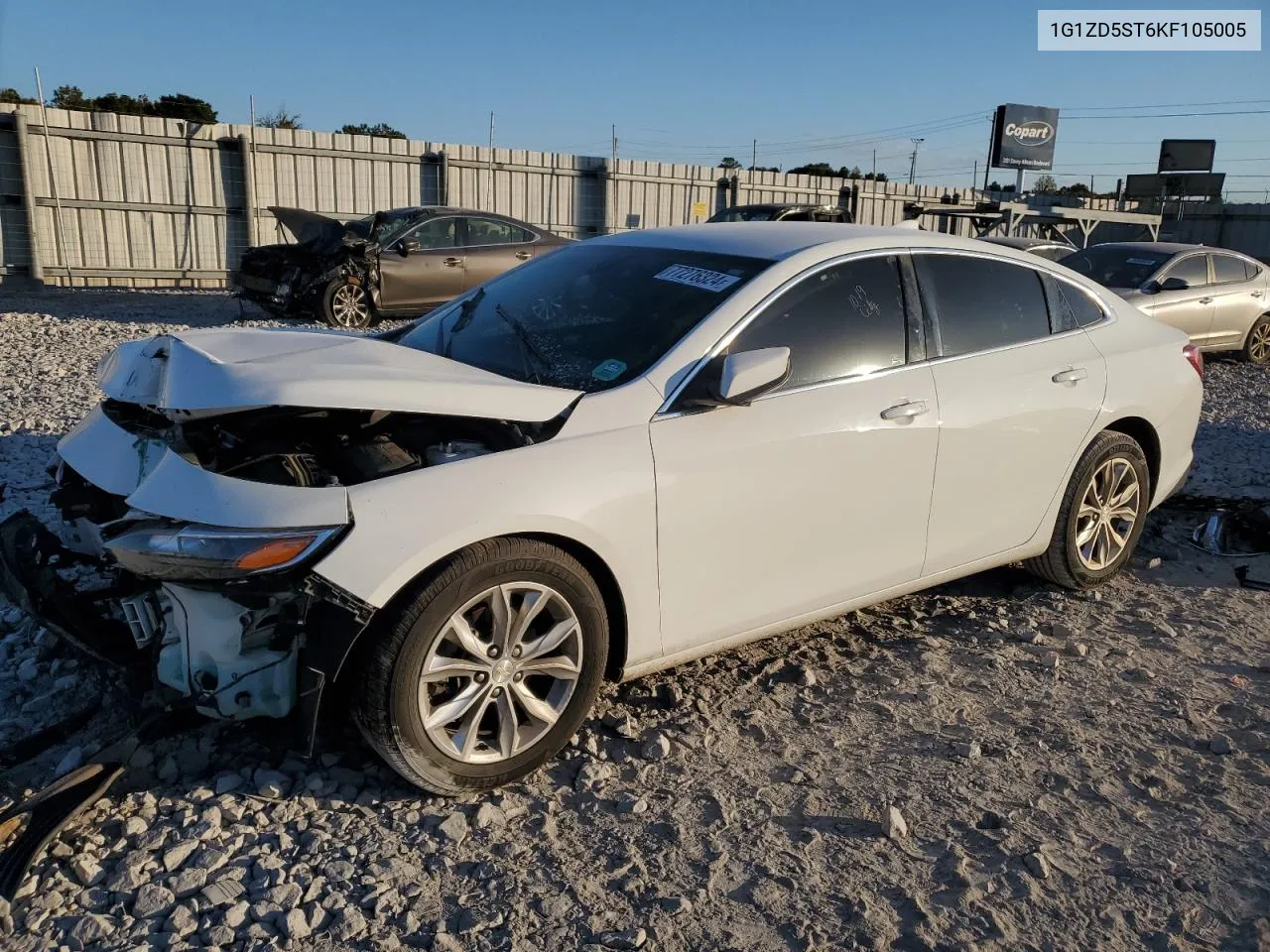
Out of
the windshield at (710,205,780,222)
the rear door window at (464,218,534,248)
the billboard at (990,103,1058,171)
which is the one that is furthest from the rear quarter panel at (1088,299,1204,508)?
the billboard at (990,103,1058,171)

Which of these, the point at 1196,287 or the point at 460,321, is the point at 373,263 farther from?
the point at 1196,287

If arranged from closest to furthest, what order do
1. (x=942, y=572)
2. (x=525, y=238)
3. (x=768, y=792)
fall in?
(x=768, y=792) → (x=942, y=572) → (x=525, y=238)

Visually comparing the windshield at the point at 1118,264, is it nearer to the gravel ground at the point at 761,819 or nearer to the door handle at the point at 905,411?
the gravel ground at the point at 761,819

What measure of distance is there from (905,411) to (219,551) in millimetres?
2423

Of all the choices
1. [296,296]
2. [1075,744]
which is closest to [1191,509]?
[1075,744]

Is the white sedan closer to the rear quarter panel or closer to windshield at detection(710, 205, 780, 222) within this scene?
the rear quarter panel

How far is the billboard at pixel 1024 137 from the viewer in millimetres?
31375

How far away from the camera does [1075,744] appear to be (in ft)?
11.5

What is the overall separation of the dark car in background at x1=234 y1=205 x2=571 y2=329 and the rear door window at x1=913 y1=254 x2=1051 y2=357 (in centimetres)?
912

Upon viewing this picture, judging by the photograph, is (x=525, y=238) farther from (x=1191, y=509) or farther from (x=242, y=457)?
(x=242, y=457)

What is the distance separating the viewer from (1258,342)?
12594 millimetres

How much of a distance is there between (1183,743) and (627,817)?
1.99 m

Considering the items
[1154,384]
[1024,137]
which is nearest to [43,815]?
[1154,384]

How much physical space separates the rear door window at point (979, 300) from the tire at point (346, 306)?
930cm
